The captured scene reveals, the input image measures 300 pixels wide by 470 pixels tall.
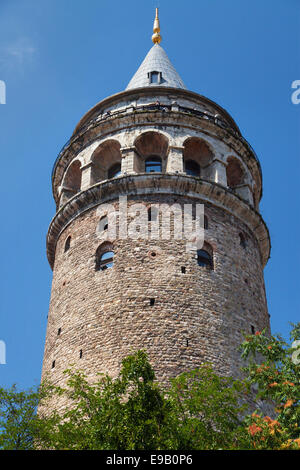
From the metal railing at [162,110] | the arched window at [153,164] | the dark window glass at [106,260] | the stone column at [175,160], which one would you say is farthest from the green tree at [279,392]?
the metal railing at [162,110]

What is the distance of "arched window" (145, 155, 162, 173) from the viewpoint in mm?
24992

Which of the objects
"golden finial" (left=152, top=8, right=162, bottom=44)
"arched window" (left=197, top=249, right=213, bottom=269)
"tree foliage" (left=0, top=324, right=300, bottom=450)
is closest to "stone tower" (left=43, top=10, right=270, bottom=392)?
"arched window" (left=197, top=249, right=213, bottom=269)

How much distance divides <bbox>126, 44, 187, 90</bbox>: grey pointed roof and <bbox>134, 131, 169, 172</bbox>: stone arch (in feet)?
11.5

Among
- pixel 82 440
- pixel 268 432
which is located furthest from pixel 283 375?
pixel 82 440

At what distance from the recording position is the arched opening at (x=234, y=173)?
2655cm

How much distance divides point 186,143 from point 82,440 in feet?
46.1

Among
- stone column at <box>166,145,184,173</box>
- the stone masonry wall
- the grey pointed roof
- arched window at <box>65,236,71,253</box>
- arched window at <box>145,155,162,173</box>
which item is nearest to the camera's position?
the stone masonry wall

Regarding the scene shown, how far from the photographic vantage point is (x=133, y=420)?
14.0m

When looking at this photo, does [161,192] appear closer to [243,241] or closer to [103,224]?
[103,224]

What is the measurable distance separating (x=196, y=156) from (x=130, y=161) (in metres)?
2.98

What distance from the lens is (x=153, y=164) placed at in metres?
25.3

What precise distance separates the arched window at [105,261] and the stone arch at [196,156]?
17.3ft

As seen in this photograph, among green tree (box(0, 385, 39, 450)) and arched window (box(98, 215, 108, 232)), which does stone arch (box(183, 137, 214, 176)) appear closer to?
arched window (box(98, 215, 108, 232))
